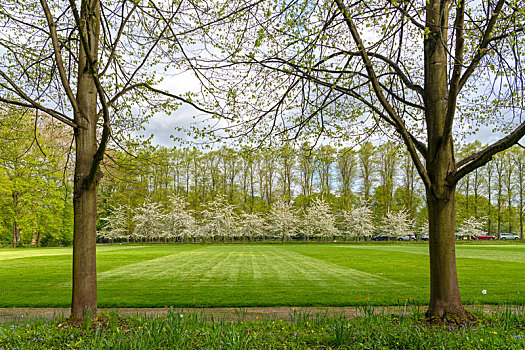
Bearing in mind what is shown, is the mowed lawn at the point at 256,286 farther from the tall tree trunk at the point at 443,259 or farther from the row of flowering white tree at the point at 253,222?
the row of flowering white tree at the point at 253,222

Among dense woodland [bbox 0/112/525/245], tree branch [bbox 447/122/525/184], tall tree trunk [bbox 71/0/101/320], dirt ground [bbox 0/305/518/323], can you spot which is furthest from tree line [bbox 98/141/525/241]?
tree branch [bbox 447/122/525/184]

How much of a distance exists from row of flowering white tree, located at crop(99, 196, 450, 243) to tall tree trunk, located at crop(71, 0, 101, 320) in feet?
111

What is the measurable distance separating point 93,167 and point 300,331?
142 inches

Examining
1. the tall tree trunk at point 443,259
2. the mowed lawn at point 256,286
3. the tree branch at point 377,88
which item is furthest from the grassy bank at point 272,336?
the tree branch at point 377,88

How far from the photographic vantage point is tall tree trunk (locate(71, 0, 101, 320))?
5.14 metres

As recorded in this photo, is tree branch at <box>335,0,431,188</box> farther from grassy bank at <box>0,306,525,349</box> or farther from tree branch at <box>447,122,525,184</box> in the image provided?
grassy bank at <box>0,306,525,349</box>

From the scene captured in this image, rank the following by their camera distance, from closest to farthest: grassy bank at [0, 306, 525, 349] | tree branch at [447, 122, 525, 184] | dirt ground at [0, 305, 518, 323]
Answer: grassy bank at [0, 306, 525, 349]
tree branch at [447, 122, 525, 184]
dirt ground at [0, 305, 518, 323]

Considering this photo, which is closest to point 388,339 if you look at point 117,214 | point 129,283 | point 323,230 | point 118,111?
point 118,111

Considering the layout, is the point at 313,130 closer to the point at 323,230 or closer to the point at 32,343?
the point at 32,343

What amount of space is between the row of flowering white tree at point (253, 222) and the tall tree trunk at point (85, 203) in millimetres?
33887

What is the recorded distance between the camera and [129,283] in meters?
10.8

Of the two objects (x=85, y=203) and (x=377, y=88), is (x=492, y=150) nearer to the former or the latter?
(x=377, y=88)

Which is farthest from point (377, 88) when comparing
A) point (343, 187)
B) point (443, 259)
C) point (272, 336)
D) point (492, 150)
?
point (343, 187)

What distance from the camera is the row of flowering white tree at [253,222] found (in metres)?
39.9
